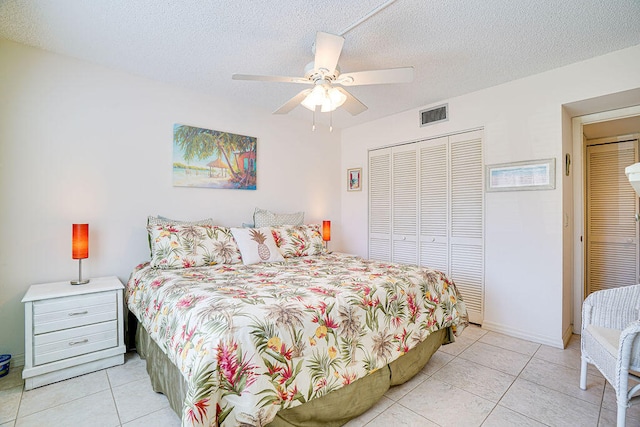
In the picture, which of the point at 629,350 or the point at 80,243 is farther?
the point at 80,243

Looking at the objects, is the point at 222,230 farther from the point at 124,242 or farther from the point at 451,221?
the point at 451,221

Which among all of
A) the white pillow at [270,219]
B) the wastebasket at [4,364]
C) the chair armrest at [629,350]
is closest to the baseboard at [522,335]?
the chair armrest at [629,350]

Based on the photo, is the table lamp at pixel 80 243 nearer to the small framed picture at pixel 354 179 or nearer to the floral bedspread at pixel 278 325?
the floral bedspread at pixel 278 325

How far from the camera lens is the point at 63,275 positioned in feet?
7.93

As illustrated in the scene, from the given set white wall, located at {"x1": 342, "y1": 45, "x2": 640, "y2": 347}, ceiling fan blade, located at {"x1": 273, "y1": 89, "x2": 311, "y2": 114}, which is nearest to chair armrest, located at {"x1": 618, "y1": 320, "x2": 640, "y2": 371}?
white wall, located at {"x1": 342, "y1": 45, "x2": 640, "y2": 347}

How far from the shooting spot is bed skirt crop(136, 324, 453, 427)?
143cm

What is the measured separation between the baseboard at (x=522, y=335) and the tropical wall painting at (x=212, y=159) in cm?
303

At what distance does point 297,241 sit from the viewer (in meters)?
3.11

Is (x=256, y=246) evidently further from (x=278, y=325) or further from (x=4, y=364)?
(x=4, y=364)

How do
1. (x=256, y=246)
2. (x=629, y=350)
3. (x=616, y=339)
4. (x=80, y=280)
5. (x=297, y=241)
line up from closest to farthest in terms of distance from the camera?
1. (x=629, y=350)
2. (x=616, y=339)
3. (x=80, y=280)
4. (x=256, y=246)
5. (x=297, y=241)

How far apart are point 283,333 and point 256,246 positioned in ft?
4.94

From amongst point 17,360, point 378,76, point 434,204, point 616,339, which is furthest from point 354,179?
point 17,360

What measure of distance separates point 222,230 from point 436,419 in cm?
221

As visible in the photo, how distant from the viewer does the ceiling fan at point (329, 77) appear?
1.79 meters
